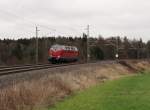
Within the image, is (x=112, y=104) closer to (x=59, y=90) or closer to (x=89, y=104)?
(x=89, y=104)

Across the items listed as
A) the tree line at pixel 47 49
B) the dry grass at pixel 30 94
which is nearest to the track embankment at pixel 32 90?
the dry grass at pixel 30 94

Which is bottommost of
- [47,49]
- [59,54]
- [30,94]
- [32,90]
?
[30,94]

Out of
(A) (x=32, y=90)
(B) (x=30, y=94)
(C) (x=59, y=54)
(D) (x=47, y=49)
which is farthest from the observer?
(D) (x=47, y=49)

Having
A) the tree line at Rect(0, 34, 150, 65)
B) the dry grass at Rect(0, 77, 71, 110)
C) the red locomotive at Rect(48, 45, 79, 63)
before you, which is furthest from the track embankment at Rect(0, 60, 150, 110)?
the tree line at Rect(0, 34, 150, 65)

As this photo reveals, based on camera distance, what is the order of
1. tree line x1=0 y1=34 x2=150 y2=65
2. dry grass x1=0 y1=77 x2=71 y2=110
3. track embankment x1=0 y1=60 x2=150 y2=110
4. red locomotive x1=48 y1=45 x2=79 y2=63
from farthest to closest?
1. tree line x1=0 y1=34 x2=150 y2=65
2. red locomotive x1=48 y1=45 x2=79 y2=63
3. track embankment x1=0 y1=60 x2=150 y2=110
4. dry grass x1=0 y1=77 x2=71 y2=110

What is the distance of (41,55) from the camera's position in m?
98.4

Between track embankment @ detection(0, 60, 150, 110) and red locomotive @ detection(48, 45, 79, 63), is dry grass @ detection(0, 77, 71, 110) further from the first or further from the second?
red locomotive @ detection(48, 45, 79, 63)

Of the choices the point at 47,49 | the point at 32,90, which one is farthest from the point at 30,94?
the point at 47,49

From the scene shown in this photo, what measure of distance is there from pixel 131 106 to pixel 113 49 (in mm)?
120279

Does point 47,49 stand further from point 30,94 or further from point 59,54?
point 30,94

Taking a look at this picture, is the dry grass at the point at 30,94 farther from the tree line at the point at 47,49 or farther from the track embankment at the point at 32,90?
the tree line at the point at 47,49

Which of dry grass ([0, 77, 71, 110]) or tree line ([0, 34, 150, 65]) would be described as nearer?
dry grass ([0, 77, 71, 110])

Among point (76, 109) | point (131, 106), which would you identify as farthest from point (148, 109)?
point (76, 109)

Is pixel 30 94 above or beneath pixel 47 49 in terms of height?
beneath
